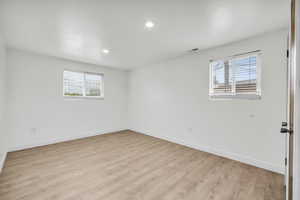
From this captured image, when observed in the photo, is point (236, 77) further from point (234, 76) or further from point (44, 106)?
point (44, 106)

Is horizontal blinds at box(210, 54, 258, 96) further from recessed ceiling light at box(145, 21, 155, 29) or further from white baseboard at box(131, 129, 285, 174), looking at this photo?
recessed ceiling light at box(145, 21, 155, 29)

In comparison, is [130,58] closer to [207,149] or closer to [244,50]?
[244,50]

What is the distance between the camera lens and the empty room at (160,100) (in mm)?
1734

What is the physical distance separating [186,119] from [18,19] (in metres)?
3.74

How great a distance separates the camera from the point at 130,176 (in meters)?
2.14

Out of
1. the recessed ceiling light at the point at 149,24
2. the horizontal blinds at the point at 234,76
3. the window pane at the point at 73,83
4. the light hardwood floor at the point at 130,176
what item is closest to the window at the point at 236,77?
the horizontal blinds at the point at 234,76

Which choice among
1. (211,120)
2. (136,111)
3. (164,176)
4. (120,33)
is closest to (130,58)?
(120,33)

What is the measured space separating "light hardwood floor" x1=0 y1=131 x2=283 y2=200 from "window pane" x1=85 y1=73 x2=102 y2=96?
1.99 meters

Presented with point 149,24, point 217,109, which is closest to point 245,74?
point 217,109

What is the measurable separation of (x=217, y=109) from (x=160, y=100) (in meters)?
1.73

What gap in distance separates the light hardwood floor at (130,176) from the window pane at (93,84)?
1995 mm

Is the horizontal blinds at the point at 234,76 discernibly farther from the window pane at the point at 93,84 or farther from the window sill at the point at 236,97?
the window pane at the point at 93,84

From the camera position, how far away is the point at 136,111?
510 cm

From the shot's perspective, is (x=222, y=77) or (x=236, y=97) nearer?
(x=236, y=97)
